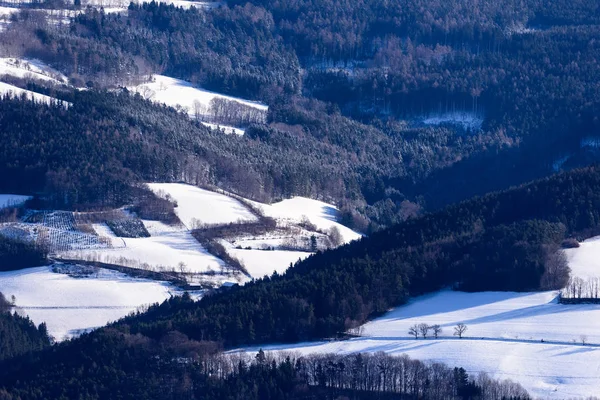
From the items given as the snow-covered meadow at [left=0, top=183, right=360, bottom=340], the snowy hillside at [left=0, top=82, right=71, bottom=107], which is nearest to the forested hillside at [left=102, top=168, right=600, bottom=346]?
the snow-covered meadow at [left=0, top=183, right=360, bottom=340]

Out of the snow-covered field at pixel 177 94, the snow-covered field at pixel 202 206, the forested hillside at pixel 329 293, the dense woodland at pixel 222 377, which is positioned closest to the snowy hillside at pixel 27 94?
the snow-covered field at pixel 177 94

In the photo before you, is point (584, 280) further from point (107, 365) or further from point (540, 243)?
point (107, 365)

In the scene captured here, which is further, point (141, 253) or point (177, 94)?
point (177, 94)

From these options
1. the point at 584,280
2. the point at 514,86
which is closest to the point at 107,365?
the point at 584,280

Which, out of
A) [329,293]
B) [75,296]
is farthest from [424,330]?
[75,296]

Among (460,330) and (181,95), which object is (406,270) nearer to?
(460,330)

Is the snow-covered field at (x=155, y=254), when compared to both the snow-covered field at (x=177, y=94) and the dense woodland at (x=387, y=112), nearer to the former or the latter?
the dense woodland at (x=387, y=112)

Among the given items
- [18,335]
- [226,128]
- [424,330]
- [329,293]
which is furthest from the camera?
[226,128]
